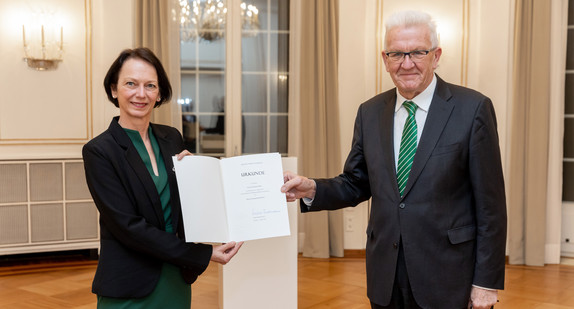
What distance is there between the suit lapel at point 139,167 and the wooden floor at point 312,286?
252 centimetres

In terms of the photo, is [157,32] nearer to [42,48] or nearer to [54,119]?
[42,48]

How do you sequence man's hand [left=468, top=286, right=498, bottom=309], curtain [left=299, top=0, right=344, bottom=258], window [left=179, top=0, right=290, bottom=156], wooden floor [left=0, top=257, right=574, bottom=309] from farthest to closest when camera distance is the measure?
window [left=179, top=0, right=290, bottom=156] < curtain [left=299, top=0, right=344, bottom=258] < wooden floor [left=0, top=257, right=574, bottom=309] < man's hand [left=468, top=286, right=498, bottom=309]

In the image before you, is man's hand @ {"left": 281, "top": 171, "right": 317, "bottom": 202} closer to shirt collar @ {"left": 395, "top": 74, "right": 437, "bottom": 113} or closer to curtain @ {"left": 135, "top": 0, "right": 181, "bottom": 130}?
shirt collar @ {"left": 395, "top": 74, "right": 437, "bottom": 113}

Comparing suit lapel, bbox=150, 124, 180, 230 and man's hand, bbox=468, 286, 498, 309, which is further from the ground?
suit lapel, bbox=150, 124, 180, 230

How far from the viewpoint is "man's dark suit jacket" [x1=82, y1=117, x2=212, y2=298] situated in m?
1.73

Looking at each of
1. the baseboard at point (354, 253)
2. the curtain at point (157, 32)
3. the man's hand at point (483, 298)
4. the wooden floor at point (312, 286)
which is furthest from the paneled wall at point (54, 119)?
the man's hand at point (483, 298)

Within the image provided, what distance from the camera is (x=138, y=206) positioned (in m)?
1.79

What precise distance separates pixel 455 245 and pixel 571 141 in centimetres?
484

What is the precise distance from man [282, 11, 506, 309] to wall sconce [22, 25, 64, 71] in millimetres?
4555

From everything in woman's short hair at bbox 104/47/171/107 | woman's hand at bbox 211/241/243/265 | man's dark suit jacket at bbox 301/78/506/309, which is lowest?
woman's hand at bbox 211/241/243/265

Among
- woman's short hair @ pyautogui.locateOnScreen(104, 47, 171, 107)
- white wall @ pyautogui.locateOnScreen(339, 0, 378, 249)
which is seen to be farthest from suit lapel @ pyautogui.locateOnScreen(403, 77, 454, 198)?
white wall @ pyautogui.locateOnScreen(339, 0, 378, 249)

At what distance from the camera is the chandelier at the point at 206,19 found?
5926mm

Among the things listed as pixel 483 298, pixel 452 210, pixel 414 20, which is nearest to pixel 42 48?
pixel 414 20

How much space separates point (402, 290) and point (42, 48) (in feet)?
15.8
